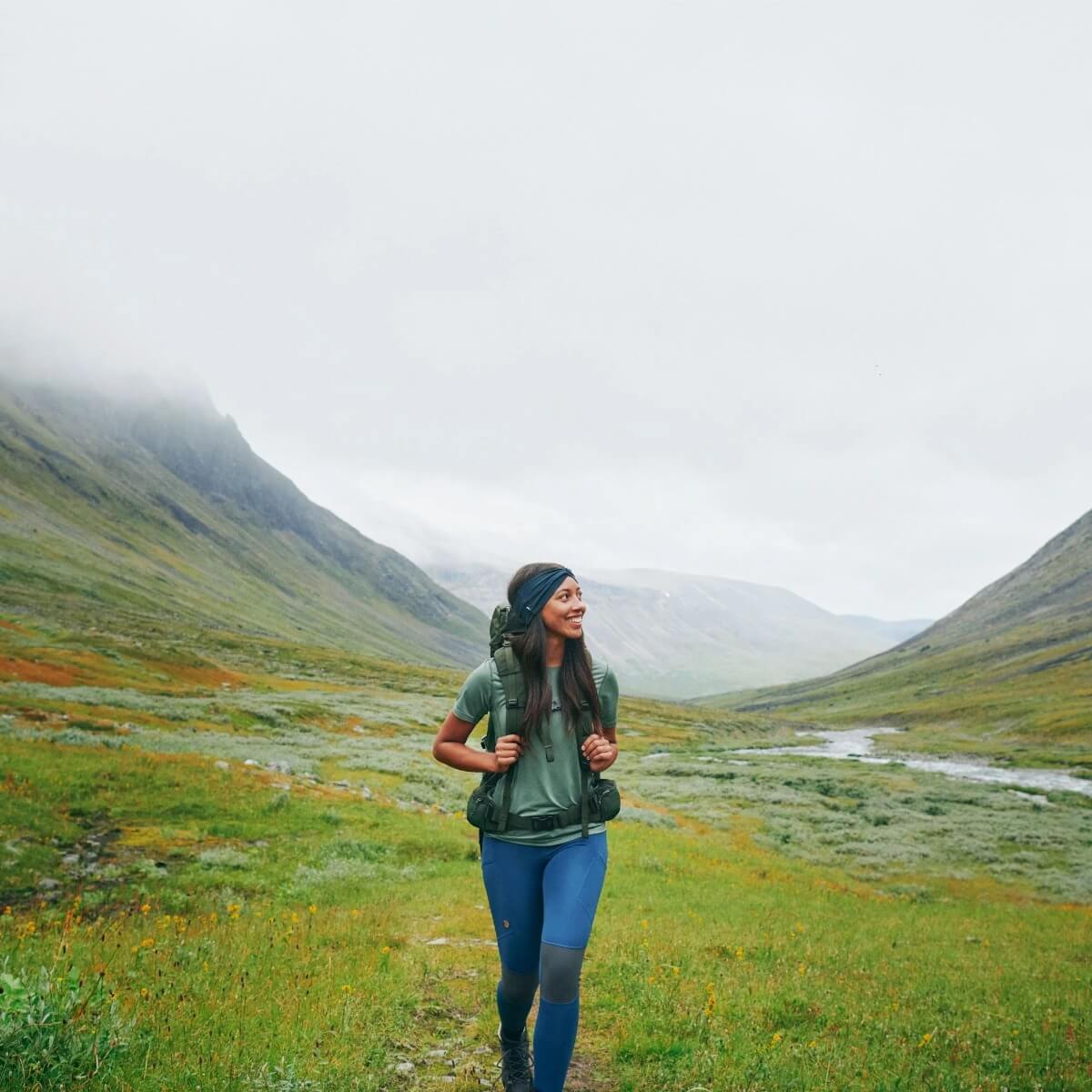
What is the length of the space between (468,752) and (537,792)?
64cm

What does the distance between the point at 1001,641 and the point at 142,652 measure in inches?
7884

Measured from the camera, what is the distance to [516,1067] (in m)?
5.58

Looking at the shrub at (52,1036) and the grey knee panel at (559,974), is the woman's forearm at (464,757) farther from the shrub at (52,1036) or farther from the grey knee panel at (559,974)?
the shrub at (52,1036)

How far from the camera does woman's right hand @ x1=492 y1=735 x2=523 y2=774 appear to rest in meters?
5.29

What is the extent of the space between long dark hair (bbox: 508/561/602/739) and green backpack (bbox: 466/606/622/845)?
0.06 meters

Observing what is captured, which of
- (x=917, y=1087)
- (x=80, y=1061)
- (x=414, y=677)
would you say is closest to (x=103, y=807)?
(x=80, y=1061)

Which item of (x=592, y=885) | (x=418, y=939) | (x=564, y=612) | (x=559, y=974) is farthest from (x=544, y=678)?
(x=418, y=939)

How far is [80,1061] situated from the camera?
15.0 ft

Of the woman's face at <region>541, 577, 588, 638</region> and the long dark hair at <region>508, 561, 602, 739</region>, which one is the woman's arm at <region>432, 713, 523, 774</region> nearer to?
the long dark hair at <region>508, 561, 602, 739</region>

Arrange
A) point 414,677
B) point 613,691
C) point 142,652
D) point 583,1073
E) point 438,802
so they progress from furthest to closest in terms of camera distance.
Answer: point 414,677
point 142,652
point 438,802
point 583,1073
point 613,691

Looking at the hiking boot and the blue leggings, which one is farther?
the hiking boot

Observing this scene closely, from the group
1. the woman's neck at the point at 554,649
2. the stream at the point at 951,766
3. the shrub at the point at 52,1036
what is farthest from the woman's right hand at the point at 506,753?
the stream at the point at 951,766

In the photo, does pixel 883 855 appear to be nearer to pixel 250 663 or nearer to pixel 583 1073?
pixel 583 1073

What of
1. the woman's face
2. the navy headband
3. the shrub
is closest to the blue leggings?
the woman's face
